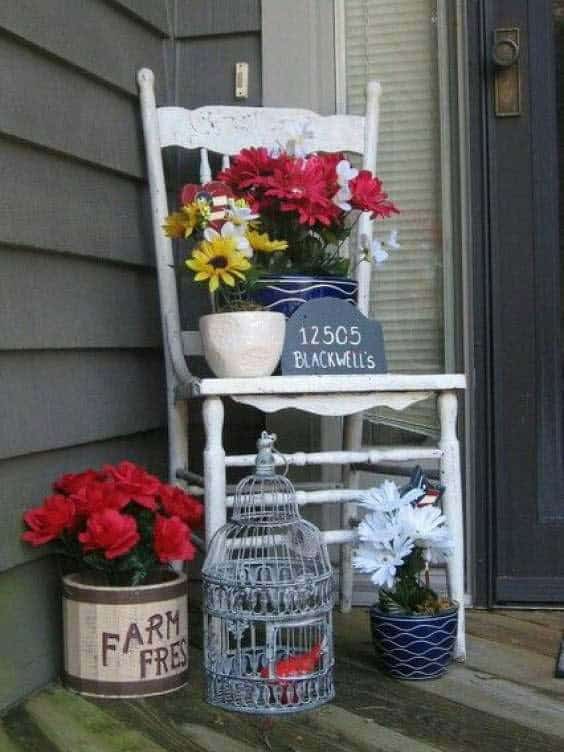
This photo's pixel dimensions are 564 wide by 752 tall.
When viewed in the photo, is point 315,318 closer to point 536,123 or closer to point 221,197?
point 221,197

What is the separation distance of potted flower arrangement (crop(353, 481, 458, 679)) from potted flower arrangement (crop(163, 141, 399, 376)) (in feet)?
1.00

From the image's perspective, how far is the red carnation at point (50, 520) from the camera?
170 centimetres

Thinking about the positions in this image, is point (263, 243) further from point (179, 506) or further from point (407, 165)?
point (407, 165)

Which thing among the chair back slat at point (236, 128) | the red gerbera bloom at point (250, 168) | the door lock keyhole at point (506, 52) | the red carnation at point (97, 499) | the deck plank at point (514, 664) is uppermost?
the door lock keyhole at point (506, 52)

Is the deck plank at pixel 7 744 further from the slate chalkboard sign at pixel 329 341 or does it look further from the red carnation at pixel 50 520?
the slate chalkboard sign at pixel 329 341

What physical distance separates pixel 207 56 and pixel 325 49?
0.81 ft

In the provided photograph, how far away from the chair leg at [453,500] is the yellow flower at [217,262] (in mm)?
411

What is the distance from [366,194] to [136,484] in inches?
25.3

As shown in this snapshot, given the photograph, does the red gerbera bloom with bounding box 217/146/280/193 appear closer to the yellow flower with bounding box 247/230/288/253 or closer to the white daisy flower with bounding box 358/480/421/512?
the yellow flower with bounding box 247/230/288/253

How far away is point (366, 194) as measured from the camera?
1.98 m

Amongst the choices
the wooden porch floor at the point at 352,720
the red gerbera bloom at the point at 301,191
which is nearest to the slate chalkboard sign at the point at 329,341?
the red gerbera bloom at the point at 301,191

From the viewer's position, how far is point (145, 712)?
1646 millimetres

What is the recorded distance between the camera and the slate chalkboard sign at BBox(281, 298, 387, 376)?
1916 mm

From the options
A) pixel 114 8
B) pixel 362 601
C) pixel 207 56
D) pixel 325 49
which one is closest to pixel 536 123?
pixel 325 49
